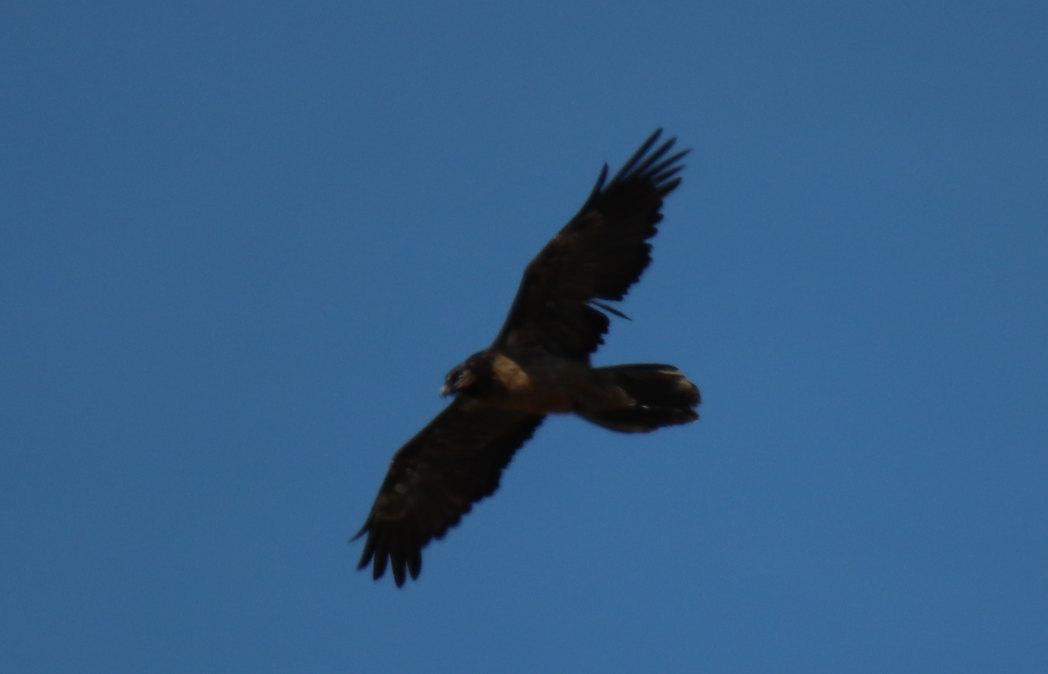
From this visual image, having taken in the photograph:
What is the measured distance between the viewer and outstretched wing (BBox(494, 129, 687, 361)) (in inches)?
479

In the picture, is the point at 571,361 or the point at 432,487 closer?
the point at 571,361

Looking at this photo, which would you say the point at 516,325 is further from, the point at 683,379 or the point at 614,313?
the point at 683,379

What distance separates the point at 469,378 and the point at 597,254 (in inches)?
62.6

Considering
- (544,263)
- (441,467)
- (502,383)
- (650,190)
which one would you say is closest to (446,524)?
(441,467)

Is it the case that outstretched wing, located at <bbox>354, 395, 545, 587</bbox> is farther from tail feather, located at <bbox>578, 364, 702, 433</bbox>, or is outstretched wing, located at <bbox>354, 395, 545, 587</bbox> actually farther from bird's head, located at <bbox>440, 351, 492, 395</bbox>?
tail feather, located at <bbox>578, 364, 702, 433</bbox>

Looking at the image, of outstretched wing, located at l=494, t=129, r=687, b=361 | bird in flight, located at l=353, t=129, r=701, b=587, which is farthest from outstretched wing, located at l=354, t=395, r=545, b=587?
outstretched wing, located at l=494, t=129, r=687, b=361

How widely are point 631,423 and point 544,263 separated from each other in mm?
1647

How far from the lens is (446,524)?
13.2 m

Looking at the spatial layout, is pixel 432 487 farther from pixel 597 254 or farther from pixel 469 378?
pixel 597 254

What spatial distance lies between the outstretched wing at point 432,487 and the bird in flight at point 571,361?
16mm

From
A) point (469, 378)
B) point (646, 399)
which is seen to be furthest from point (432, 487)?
point (646, 399)

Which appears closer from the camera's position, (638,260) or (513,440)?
(638,260)

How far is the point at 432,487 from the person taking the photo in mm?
13250

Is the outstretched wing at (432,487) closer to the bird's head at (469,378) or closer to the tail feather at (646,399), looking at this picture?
the bird's head at (469,378)
